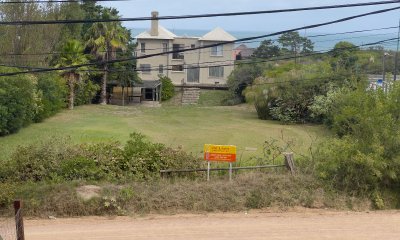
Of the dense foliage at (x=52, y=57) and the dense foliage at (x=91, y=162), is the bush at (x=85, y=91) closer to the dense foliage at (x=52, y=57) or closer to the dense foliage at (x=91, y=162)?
the dense foliage at (x=52, y=57)

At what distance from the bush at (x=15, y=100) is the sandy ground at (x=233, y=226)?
944 inches

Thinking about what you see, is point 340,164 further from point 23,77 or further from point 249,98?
point 249,98

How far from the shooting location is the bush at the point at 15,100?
36.3 m

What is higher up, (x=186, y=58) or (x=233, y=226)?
(x=186, y=58)

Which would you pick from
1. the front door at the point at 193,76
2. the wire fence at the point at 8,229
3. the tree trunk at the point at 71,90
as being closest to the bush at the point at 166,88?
the front door at the point at 193,76

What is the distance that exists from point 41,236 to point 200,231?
3436 mm

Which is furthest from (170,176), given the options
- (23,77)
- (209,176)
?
(23,77)

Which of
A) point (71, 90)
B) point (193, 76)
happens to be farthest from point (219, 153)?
point (193, 76)

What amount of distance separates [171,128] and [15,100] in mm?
10957

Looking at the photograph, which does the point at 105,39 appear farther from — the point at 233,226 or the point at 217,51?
the point at 233,226

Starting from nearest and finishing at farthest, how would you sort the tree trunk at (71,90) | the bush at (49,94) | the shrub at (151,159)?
the shrub at (151,159) → the bush at (49,94) → the tree trunk at (71,90)

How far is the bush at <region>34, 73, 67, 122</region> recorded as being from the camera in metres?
45.1

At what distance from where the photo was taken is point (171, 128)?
4184cm

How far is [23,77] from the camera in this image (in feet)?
125
